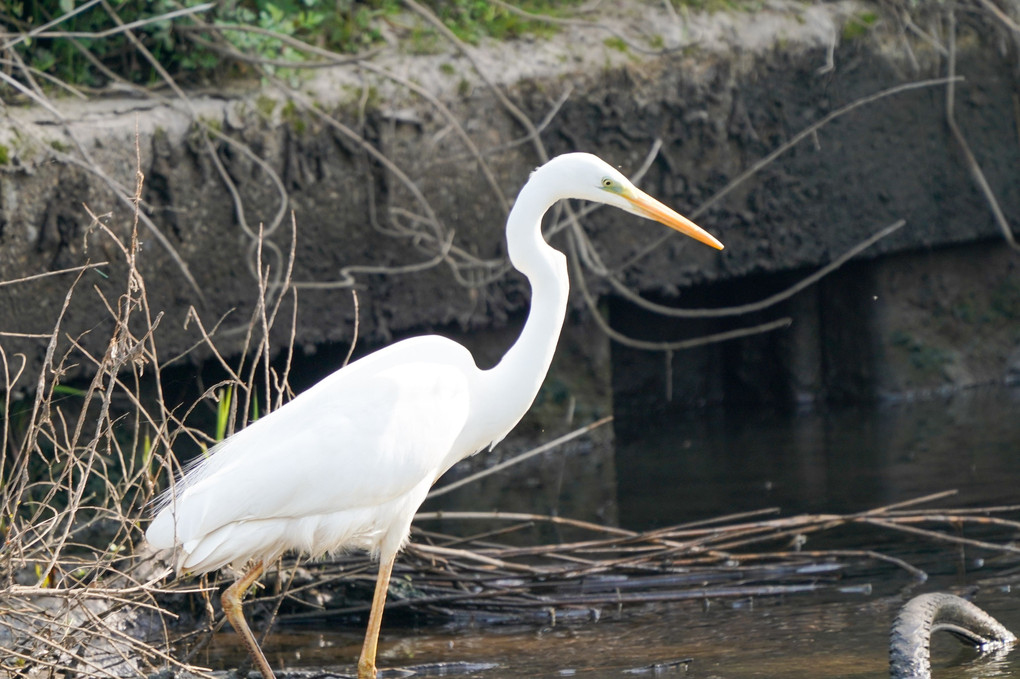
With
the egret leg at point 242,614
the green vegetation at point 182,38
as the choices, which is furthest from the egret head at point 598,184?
the green vegetation at point 182,38

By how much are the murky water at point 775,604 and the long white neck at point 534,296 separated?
2.55 ft

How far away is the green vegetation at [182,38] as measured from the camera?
17.7 ft

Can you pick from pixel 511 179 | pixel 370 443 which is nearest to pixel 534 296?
pixel 370 443

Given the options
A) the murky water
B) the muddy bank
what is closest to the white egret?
the murky water

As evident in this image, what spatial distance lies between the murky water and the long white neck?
78 centimetres

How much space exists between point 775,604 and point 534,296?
4.48 ft

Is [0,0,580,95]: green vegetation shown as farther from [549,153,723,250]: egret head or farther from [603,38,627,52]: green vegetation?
[549,153,723,250]: egret head

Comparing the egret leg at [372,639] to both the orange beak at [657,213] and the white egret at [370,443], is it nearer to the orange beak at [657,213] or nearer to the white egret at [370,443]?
the white egret at [370,443]

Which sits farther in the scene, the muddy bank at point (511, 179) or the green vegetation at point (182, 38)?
the green vegetation at point (182, 38)

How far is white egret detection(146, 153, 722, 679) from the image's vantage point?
311 cm

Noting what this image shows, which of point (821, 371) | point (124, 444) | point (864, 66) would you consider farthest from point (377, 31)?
point (821, 371)

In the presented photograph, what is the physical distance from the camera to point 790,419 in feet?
25.0

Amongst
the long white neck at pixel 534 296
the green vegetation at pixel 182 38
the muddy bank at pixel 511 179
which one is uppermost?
the green vegetation at pixel 182 38

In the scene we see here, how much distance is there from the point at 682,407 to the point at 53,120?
474 cm
